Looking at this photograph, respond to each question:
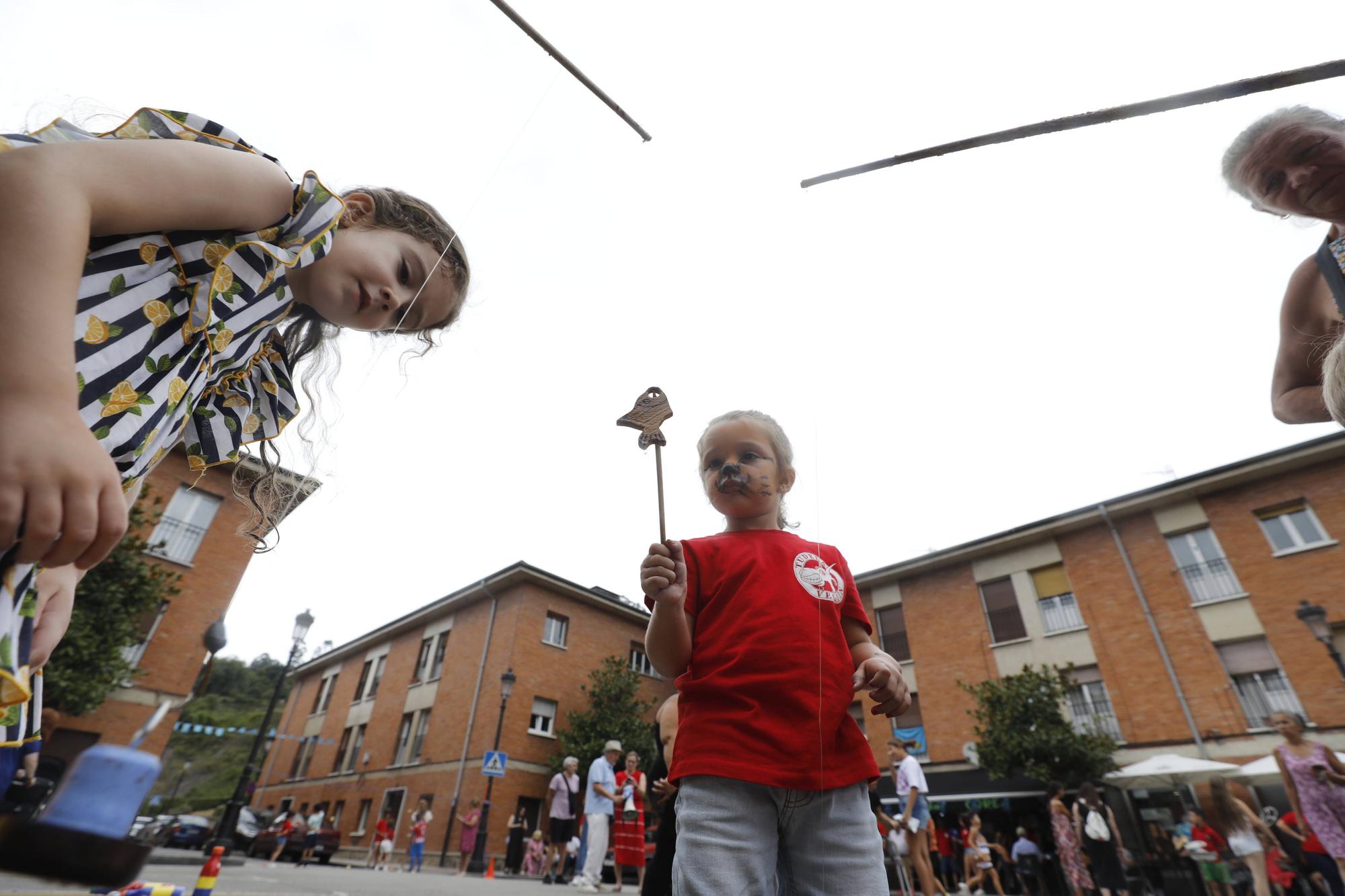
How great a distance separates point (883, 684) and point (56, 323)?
154 cm

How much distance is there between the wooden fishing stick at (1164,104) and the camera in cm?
111

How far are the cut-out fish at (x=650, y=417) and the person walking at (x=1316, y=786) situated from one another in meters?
6.15

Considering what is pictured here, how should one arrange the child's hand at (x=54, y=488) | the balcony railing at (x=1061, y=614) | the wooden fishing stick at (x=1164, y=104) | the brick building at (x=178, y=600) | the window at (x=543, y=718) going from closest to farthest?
the child's hand at (x=54, y=488) < the wooden fishing stick at (x=1164, y=104) < the brick building at (x=178, y=600) < the balcony railing at (x=1061, y=614) < the window at (x=543, y=718)

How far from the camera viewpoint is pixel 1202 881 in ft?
34.1

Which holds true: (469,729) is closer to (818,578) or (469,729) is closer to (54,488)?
(818,578)

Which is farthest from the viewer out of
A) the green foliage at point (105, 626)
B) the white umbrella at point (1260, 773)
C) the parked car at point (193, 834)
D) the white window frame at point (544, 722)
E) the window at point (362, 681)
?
the window at point (362, 681)

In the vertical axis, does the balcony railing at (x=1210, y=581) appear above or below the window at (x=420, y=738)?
above

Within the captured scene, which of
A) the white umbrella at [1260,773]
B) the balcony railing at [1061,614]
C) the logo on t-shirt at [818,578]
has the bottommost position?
the logo on t-shirt at [818,578]

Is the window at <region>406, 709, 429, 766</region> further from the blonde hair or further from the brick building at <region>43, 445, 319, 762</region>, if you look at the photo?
the blonde hair

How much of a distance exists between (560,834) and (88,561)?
38.3ft

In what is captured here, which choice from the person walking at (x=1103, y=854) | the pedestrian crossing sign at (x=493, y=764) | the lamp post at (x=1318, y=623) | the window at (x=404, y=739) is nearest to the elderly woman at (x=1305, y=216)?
the person walking at (x=1103, y=854)

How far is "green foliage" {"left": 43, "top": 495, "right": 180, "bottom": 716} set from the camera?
32.0 ft

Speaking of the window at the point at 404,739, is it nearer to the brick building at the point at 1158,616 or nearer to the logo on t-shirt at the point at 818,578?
the brick building at the point at 1158,616

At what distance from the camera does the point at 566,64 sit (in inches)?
83.0
